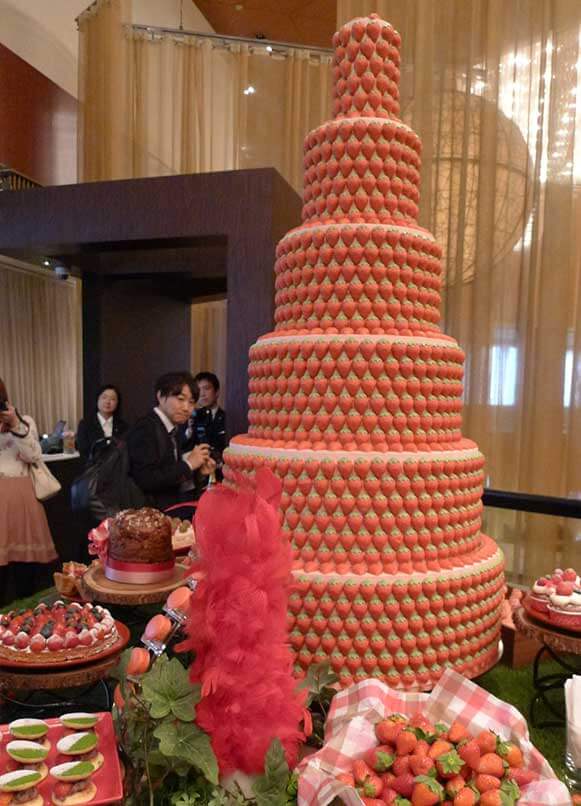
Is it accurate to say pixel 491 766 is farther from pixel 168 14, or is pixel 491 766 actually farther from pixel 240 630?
pixel 168 14

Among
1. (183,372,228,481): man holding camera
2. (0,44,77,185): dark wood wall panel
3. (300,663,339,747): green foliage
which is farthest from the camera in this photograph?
(0,44,77,185): dark wood wall panel

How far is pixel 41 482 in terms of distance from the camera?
271 centimetres

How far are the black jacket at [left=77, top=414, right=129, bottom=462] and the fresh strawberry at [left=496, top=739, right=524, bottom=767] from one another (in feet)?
7.46

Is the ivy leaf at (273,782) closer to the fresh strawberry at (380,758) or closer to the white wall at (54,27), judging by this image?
the fresh strawberry at (380,758)

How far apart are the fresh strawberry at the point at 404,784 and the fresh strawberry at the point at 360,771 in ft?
0.12

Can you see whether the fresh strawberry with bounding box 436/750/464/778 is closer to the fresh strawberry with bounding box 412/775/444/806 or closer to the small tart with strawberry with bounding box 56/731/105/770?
the fresh strawberry with bounding box 412/775/444/806

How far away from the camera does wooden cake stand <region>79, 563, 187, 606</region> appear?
61.0 inches

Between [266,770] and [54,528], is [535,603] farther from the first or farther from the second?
[54,528]

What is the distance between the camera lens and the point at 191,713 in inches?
32.9

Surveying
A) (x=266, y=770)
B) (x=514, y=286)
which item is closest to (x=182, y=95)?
(x=514, y=286)

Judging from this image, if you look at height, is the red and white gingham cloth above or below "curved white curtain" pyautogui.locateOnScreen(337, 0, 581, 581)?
below

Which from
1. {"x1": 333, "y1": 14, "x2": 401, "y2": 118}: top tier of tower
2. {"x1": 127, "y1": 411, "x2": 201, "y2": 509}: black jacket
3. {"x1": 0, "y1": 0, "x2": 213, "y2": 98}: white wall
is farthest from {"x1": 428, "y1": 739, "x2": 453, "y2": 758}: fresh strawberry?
{"x1": 0, "y1": 0, "x2": 213, "y2": 98}: white wall

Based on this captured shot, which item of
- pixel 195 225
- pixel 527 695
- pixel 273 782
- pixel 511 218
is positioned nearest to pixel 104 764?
pixel 273 782

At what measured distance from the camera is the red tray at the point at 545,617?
1253 mm
